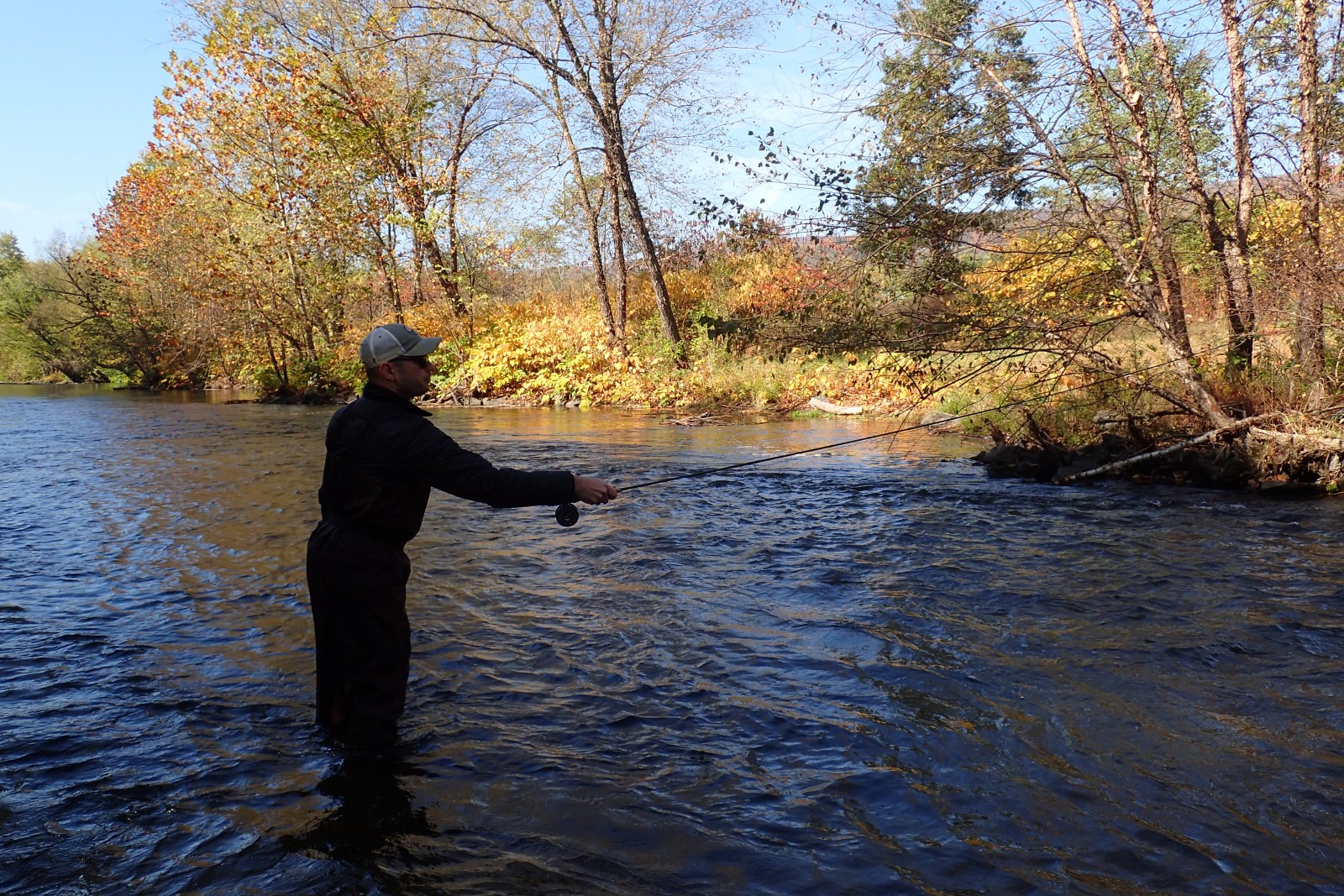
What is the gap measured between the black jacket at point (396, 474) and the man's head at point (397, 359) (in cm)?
5

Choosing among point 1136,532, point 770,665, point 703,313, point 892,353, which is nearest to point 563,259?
point 703,313

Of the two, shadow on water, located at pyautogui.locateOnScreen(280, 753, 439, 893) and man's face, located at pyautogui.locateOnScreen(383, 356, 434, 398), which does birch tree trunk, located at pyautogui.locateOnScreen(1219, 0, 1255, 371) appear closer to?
man's face, located at pyautogui.locateOnScreen(383, 356, 434, 398)

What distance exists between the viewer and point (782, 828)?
3.49 metres

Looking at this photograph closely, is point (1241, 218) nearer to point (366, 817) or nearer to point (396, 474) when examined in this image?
point (396, 474)

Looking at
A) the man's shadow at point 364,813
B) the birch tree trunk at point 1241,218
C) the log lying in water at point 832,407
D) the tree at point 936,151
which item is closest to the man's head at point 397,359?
the man's shadow at point 364,813

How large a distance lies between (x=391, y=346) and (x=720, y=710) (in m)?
2.36

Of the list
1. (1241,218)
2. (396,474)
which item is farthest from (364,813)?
(1241,218)

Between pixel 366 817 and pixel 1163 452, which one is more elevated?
pixel 1163 452

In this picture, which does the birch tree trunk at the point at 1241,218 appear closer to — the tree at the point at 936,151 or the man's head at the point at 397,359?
the tree at the point at 936,151

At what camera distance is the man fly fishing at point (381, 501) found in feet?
13.1

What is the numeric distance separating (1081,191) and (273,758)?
942cm

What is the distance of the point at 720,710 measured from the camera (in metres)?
4.61

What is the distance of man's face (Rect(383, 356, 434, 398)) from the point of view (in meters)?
4.12

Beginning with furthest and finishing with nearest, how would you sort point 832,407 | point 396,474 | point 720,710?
point 832,407
point 720,710
point 396,474
